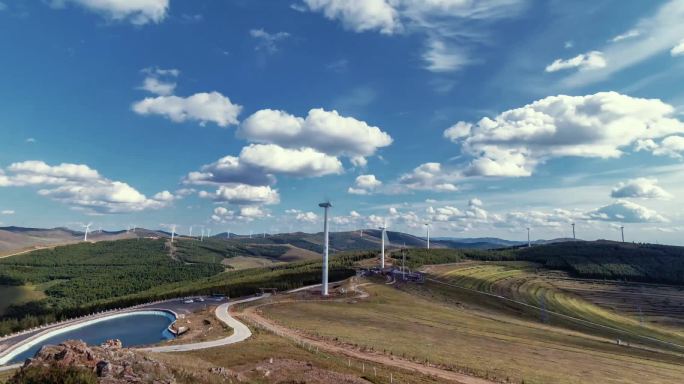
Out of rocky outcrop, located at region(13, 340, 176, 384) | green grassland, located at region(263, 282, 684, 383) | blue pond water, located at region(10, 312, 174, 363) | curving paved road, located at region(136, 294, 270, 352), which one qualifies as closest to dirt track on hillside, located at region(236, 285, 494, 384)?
green grassland, located at region(263, 282, 684, 383)

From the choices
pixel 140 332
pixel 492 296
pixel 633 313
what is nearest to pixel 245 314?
pixel 140 332

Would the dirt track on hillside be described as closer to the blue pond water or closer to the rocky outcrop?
the blue pond water

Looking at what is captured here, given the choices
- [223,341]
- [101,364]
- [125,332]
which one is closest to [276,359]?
[223,341]

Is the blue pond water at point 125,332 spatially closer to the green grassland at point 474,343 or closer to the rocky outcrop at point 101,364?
the green grassland at point 474,343

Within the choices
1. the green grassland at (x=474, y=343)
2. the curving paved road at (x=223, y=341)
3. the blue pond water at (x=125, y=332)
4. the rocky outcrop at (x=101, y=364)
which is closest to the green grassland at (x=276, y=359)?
the curving paved road at (x=223, y=341)

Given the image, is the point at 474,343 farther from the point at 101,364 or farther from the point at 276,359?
the point at 101,364
